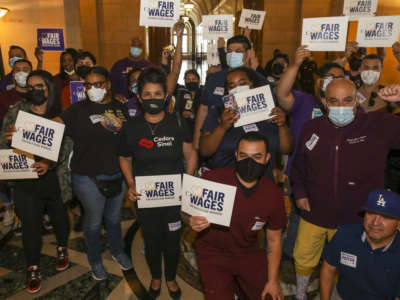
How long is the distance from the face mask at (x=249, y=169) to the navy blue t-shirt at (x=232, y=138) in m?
0.54

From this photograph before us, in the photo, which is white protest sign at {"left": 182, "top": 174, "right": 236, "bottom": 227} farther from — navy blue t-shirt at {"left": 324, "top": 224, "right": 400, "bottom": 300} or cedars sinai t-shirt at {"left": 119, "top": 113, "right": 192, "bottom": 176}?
navy blue t-shirt at {"left": 324, "top": 224, "right": 400, "bottom": 300}

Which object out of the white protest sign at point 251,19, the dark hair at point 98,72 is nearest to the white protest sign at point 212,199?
the dark hair at point 98,72

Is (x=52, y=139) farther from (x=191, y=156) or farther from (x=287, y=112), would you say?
(x=287, y=112)

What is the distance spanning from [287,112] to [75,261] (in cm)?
286

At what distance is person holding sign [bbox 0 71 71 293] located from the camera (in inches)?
119

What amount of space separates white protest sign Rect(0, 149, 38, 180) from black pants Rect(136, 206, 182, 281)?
1.09 metres

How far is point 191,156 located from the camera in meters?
3.05

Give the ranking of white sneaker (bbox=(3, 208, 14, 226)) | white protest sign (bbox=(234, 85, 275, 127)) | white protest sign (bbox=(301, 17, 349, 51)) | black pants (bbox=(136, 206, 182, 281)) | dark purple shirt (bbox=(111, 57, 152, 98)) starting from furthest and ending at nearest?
dark purple shirt (bbox=(111, 57, 152, 98)) → white sneaker (bbox=(3, 208, 14, 226)) → white protest sign (bbox=(301, 17, 349, 51)) → black pants (bbox=(136, 206, 182, 281)) → white protest sign (bbox=(234, 85, 275, 127))

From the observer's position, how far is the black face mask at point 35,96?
297 centimetres

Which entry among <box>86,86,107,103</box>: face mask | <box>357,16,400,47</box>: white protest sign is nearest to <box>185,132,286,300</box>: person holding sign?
<box>86,86,107,103</box>: face mask

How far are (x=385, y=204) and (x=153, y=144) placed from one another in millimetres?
1753

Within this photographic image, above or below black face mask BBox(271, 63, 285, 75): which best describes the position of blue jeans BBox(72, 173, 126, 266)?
below

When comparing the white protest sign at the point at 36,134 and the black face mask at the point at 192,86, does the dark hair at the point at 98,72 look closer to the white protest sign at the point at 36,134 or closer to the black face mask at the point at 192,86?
the white protest sign at the point at 36,134

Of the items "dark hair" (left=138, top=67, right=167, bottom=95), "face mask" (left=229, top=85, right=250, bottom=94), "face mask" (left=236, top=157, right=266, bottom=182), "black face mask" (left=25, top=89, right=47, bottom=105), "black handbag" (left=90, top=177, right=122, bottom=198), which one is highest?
"dark hair" (left=138, top=67, right=167, bottom=95)
